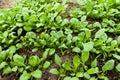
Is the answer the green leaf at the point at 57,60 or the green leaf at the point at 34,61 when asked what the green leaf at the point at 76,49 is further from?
the green leaf at the point at 34,61

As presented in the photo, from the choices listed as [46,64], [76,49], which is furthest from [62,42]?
[46,64]

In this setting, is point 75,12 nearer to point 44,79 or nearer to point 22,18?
point 22,18

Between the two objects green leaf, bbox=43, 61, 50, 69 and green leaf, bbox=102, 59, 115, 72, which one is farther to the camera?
green leaf, bbox=43, 61, 50, 69

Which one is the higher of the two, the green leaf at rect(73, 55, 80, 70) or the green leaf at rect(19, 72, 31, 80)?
the green leaf at rect(73, 55, 80, 70)

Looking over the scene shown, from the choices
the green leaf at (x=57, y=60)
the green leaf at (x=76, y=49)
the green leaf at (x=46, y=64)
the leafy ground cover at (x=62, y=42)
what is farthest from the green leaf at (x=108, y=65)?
the green leaf at (x=46, y=64)

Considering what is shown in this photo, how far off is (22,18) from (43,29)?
443 mm

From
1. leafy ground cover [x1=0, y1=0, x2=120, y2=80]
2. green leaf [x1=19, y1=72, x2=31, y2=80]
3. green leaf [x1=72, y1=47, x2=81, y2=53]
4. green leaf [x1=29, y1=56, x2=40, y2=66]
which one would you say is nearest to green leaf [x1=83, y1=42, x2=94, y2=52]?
leafy ground cover [x1=0, y1=0, x2=120, y2=80]

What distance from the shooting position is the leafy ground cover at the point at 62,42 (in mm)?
2643

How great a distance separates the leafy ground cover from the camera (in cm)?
264

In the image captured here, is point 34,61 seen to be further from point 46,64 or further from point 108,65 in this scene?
point 108,65

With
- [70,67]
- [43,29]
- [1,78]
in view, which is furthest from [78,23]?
[1,78]

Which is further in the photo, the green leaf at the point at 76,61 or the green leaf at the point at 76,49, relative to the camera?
the green leaf at the point at 76,49

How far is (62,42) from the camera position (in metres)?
2.91

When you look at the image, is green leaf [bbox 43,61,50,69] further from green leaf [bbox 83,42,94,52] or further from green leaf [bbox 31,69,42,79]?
green leaf [bbox 83,42,94,52]
